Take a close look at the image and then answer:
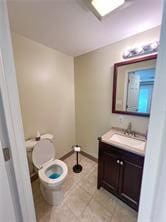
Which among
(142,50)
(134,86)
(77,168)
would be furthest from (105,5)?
(77,168)

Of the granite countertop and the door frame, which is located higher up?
the door frame

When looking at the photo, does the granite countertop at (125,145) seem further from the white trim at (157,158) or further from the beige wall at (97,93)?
the white trim at (157,158)

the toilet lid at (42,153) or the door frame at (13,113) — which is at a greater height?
the door frame at (13,113)

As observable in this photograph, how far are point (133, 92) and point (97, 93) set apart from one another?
0.65m

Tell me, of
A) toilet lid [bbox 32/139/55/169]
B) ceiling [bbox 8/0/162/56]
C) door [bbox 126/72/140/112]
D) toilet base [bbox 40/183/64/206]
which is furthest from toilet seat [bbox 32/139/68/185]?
ceiling [bbox 8/0/162/56]

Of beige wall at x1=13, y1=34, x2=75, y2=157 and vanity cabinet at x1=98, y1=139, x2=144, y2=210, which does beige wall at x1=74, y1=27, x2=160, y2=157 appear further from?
vanity cabinet at x1=98, y1=139, x2=144, y2=210

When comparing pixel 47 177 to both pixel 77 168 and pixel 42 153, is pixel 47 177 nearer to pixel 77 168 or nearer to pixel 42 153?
pixel 42 153

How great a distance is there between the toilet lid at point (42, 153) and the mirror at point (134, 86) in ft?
4.05

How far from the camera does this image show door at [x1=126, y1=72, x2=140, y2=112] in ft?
5.31

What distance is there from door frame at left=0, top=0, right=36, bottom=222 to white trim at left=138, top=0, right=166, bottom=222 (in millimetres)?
854

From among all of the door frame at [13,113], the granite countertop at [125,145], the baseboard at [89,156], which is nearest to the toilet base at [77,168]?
the baseboard at [89,156]

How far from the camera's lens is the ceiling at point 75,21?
1041 millimetres

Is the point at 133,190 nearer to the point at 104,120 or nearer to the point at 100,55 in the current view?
the point at 104,120

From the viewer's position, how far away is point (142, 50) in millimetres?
1483
